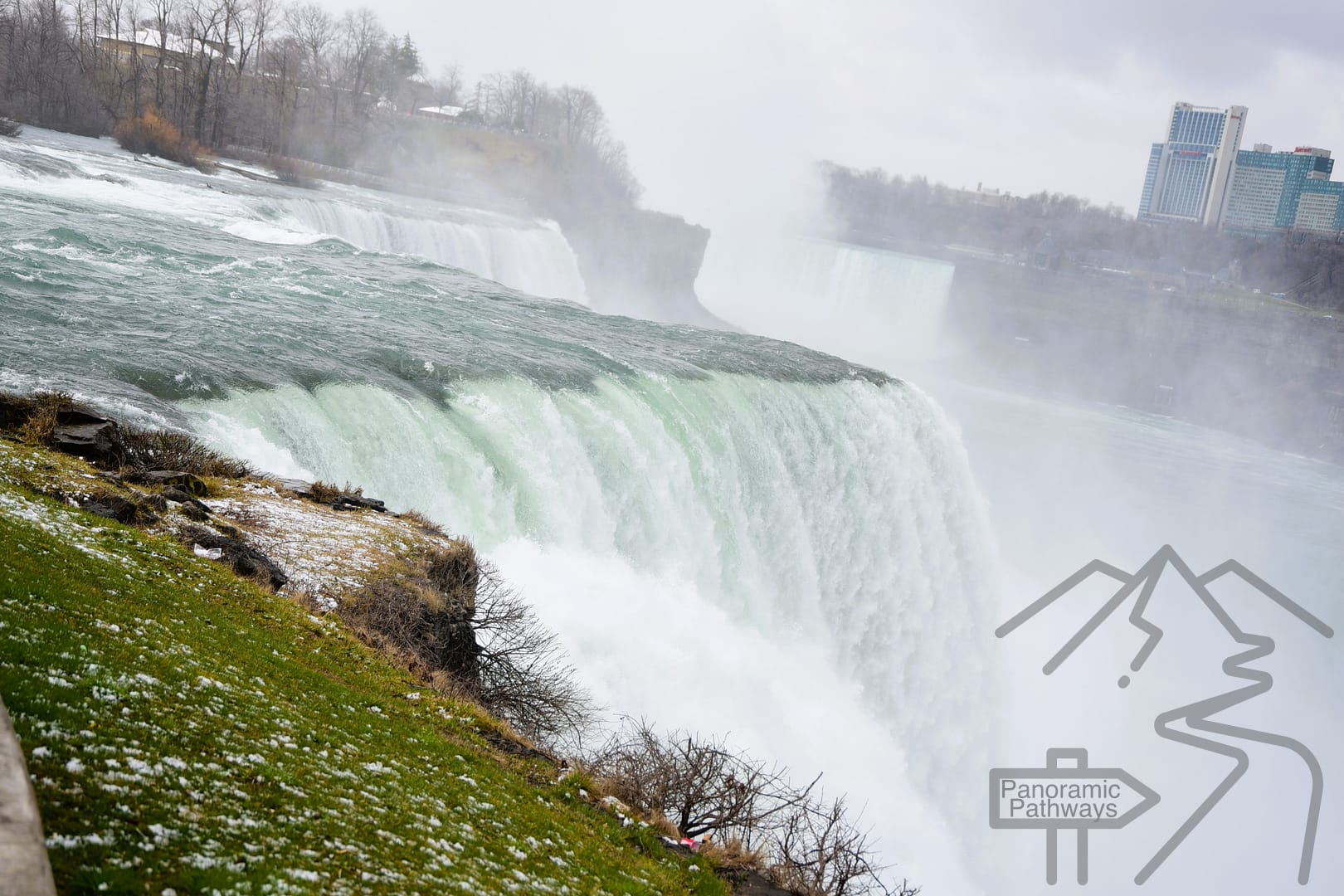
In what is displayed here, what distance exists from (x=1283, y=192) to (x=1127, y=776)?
11650cm

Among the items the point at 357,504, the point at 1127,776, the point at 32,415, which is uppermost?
Answer: the point at 32,415

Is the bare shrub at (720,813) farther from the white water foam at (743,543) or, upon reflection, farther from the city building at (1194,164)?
the city building at (1194,164)

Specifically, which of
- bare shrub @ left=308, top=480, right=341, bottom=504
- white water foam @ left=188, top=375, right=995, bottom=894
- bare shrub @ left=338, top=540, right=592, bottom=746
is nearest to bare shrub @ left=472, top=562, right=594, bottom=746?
bare shrub @ left=338, top=540, right=592, bottom=746

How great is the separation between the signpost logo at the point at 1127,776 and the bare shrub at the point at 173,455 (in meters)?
14.4

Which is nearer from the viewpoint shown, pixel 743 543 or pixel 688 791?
pixel 688 791

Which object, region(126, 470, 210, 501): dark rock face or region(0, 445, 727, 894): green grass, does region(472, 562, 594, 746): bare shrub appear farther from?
region(126, 470, 210, 501): dark rock face

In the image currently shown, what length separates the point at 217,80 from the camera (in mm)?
53188

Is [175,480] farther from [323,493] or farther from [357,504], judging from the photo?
[357,504]

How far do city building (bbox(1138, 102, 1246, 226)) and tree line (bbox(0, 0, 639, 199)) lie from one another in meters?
83.9

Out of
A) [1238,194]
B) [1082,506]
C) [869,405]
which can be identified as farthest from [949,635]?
[1238,194]

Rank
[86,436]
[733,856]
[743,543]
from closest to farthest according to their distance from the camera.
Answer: [733,856]
[86,436]
[743,543]

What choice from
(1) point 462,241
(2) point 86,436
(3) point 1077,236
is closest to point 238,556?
(2) point 86,436

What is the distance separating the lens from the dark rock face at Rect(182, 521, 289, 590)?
10156 millimetres

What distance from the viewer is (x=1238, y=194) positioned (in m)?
122
